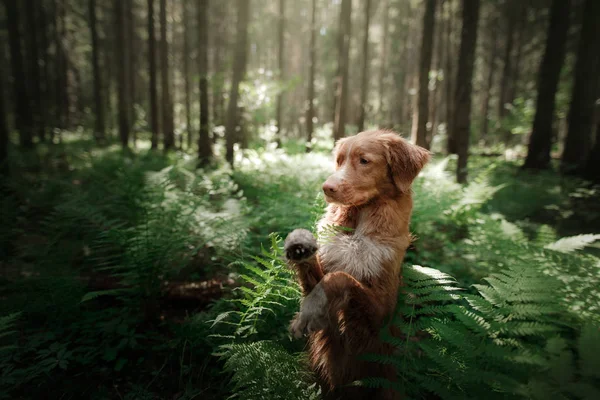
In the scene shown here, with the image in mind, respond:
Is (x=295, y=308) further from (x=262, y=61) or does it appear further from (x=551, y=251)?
(x=262, y=61)

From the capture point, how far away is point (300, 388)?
2047 millimetres

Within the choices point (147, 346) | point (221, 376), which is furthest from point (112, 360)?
point (221, 376)

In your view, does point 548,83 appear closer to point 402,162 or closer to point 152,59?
point 402,162

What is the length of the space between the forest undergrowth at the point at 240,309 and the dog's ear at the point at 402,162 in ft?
2.02

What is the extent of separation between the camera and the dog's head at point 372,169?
199cm

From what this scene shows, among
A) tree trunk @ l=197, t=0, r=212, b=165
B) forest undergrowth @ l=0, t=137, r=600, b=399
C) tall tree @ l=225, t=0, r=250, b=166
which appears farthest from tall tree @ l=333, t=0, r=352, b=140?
forest undergrowth @ l=0, t=137, r=600, b=399

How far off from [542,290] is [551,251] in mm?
2379

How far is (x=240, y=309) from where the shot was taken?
10.1 ft

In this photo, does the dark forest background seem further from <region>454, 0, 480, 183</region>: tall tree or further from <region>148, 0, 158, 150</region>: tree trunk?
<region>148, 0, 158, 150</region>: tree trunk

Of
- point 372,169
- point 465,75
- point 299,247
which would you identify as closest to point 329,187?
point 372,169

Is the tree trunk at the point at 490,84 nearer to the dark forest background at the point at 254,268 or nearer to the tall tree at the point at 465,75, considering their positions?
the dark forest background at the point at 254,268

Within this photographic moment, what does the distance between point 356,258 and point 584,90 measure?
12457 mm

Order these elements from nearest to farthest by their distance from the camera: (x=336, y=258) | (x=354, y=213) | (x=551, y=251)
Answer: (x=336, y=258) < (x=354, y=213) < (x=551, y=251)

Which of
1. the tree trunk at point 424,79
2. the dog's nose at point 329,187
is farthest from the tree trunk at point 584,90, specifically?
the dog's nose at point 329,187
